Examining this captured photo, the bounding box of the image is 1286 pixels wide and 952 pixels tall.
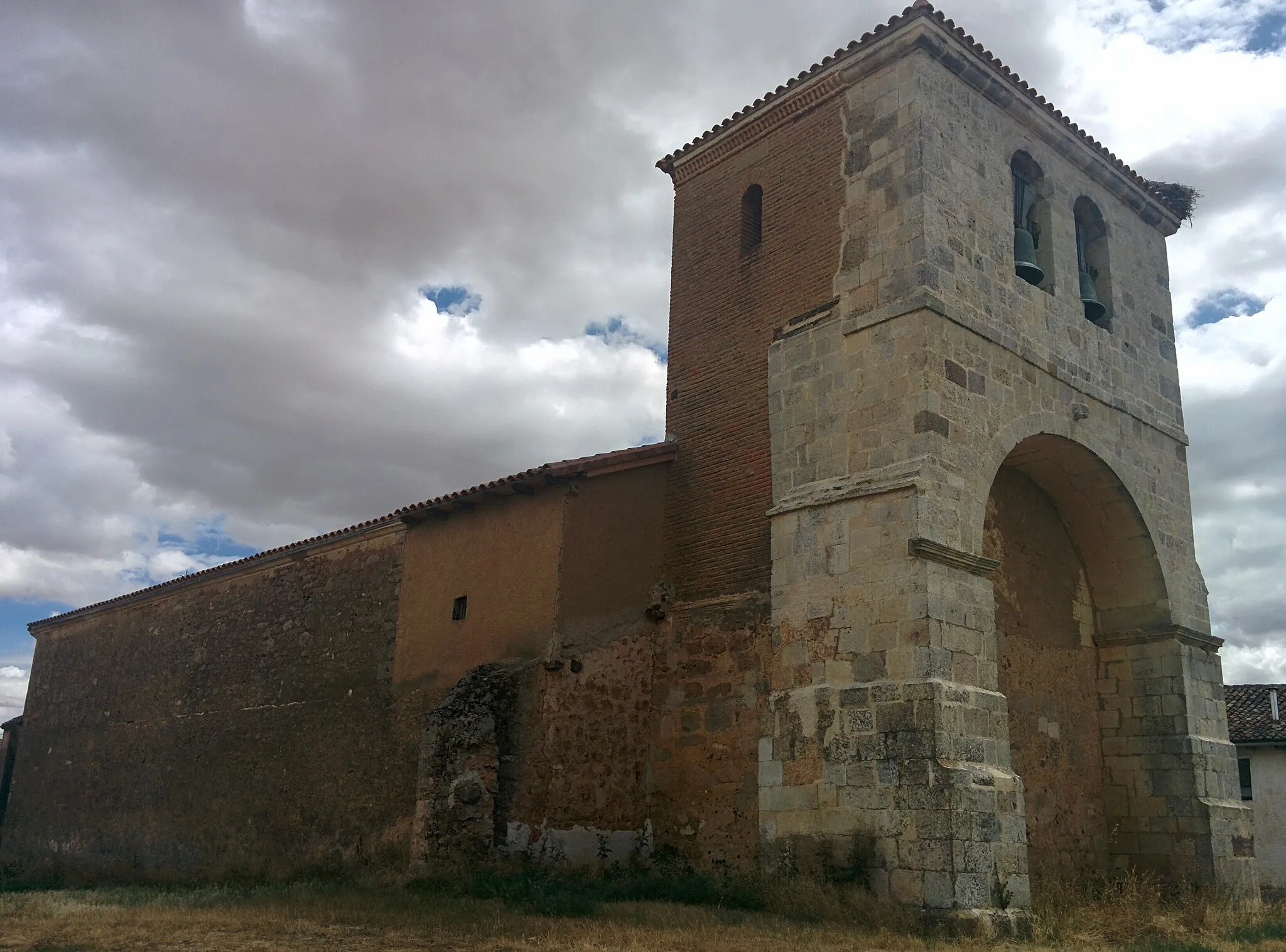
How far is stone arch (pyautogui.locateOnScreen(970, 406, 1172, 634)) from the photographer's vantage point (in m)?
12.9

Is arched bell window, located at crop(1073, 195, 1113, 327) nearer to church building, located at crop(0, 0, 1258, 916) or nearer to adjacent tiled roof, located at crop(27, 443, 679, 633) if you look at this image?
church building, located at crop(0, 0, 1258, 916)

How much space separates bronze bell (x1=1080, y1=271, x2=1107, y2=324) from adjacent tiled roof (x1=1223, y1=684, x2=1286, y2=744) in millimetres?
10504

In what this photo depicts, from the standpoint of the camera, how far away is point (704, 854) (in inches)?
466

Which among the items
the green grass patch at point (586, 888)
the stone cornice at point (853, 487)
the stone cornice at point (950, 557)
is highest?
the stone cornice at point (853, 487)

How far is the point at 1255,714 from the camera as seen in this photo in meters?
22.8

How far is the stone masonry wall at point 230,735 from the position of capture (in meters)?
14.7

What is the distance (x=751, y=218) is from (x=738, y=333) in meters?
1.65

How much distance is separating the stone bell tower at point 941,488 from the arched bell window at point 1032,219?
0.04 metres

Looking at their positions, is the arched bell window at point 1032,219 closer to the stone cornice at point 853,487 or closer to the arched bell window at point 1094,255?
the arched bell window at point 1094,255

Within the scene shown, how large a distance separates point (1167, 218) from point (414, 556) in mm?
11170

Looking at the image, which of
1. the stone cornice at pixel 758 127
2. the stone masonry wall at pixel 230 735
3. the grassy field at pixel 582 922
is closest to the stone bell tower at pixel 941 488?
the stone cornice at pixel 758 127

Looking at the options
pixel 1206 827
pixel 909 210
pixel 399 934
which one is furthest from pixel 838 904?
pixel 909 210

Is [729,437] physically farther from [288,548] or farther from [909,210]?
[288,548]

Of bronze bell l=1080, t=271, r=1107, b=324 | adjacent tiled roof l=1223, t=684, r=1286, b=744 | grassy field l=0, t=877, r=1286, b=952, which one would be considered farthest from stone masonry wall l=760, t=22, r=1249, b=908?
adjacent tiled roof l=1223, t=684, r=1286, b=744
